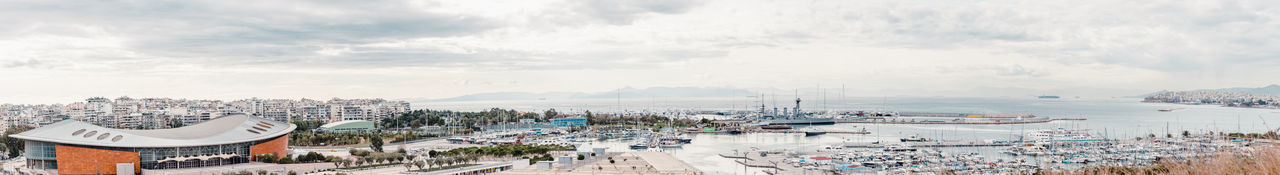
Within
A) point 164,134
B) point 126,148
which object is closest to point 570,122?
point 164,134

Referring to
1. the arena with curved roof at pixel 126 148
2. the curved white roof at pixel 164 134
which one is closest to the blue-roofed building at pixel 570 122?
the curved white roof at pixel 164 134

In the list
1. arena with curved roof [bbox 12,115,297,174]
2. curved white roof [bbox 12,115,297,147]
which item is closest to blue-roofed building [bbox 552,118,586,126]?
curved white roof [bbox 12,115,297,147]

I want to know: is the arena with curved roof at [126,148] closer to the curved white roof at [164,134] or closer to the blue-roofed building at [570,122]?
the curved white roof at [164,134]

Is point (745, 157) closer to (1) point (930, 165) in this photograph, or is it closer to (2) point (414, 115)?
(1) point (930, 165)

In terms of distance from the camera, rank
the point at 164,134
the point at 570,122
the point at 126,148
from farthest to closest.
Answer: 1. the point at 570,122
2. the point at 164,134
3. the point at 126,148

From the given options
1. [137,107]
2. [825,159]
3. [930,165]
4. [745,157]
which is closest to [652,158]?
[745,157]

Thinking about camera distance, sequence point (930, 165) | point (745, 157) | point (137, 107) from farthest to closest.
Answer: point (137, 107) → point (745, 157) → point (930, 165)

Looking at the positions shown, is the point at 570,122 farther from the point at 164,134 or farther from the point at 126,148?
the point at 126,148
